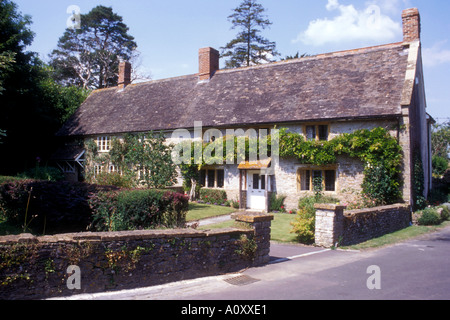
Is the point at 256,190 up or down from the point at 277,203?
up

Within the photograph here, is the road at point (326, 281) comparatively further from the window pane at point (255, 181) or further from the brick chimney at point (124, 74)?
the brick chimney at point (124, 74)

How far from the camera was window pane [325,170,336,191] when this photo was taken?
61.0ft

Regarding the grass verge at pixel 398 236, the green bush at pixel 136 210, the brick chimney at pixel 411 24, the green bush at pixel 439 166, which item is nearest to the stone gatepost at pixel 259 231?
the green bush at pixel 136 210

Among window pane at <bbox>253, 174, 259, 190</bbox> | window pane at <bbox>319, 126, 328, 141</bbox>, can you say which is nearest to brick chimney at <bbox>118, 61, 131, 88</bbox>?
window pane at <bbox>253, 174, 259, 190</bbox>

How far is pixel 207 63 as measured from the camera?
25.7 meters

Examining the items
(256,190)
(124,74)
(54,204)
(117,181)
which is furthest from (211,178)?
(124,74)

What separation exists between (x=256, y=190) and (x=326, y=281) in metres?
12.9

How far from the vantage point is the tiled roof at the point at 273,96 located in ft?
59.3

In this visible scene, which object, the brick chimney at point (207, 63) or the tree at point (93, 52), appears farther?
the tree at point (93, 52)

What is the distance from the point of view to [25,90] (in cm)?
2348

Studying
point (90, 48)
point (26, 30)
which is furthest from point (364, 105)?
point (90, 48)

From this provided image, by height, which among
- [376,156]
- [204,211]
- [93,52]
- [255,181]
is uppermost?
[93,52]

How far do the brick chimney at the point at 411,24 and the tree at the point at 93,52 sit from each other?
36.1 metres

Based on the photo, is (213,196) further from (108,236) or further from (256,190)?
(108,236)
